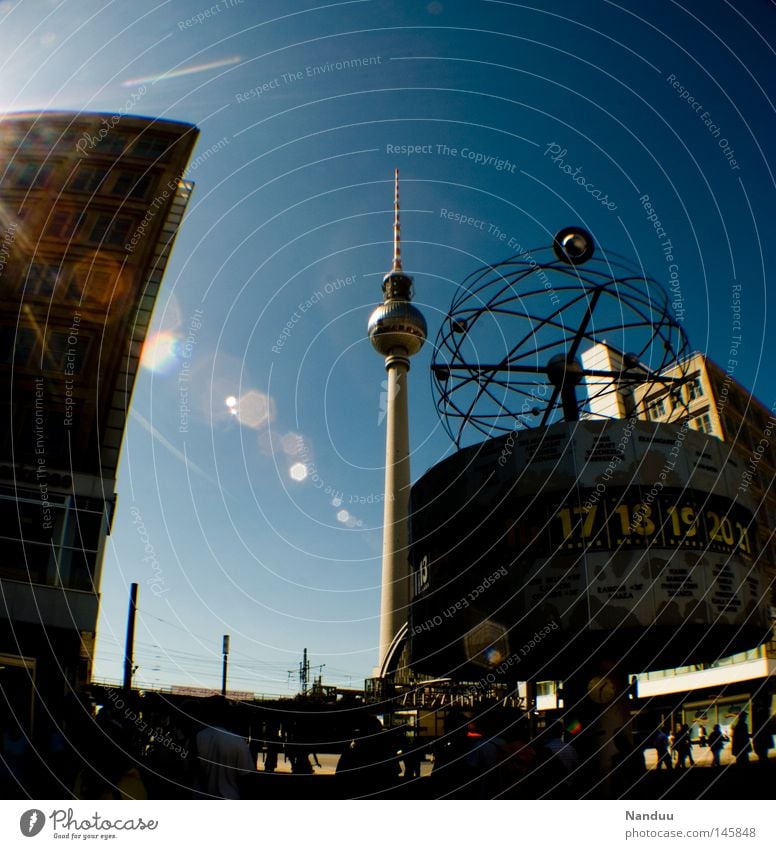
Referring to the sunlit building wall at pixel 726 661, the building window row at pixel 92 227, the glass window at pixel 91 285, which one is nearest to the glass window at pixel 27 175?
the building window row at pixel 92 227

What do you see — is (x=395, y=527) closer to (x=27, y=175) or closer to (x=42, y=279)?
(x=42, y=279)

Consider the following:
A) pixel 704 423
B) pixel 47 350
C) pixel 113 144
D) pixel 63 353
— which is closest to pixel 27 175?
pixel 47 350

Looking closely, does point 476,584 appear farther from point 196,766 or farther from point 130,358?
point 130,358

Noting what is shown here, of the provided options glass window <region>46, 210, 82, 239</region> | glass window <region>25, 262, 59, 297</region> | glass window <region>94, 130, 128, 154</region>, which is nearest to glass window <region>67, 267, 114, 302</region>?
glass window <region>25, 262, 59, 297</region>

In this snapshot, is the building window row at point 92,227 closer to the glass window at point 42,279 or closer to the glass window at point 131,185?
the glass window at point 131,185

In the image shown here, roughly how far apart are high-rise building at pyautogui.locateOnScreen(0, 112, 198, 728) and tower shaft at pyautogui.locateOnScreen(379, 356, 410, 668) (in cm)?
3434

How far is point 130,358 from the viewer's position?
1945 centimetres

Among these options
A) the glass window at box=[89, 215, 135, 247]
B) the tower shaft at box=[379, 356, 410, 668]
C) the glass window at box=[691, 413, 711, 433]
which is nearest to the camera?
the glass window at box=[89, 215, 135, 247]

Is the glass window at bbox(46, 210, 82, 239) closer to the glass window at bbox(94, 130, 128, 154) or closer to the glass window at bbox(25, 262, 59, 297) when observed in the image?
the glass window at bbox(25, 262, 59, 297)

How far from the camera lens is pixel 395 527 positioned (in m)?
57.3

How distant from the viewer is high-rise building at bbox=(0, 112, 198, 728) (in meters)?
15.7
